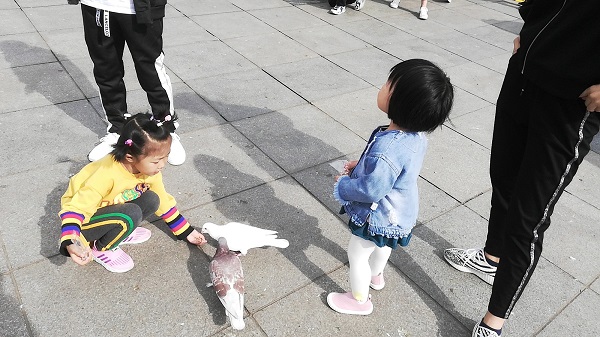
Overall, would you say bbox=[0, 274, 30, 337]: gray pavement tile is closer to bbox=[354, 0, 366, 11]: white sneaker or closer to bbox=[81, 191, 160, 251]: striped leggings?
bbox=[81, 191, 160, 251]: striped leggings

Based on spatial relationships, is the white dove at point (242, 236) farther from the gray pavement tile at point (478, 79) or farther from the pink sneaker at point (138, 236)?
the gray pavement tile at point (478, 79)

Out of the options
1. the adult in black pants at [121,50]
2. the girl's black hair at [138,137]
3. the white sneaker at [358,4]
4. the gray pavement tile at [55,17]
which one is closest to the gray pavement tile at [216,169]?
the adult in black pants at [121,50]

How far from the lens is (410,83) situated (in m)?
1.88

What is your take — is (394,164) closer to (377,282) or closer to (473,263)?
(377,282)

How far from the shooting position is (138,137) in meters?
2.25

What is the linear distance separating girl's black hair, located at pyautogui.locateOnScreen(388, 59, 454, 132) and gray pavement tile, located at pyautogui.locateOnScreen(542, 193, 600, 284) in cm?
170

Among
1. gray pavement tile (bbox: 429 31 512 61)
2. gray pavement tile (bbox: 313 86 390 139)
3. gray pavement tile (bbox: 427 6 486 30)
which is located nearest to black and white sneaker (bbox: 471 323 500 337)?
gray pavement tile (bbox: 313 86 390 139)

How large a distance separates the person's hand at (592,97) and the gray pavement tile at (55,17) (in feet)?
16.9

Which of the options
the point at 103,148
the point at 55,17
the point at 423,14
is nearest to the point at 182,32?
the point at 55,17

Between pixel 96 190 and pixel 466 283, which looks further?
pixel 466 283

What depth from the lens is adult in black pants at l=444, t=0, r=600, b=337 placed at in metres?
1.88

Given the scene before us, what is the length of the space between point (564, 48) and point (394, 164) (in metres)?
0.80

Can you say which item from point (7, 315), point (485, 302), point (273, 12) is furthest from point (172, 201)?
point (273, 12)

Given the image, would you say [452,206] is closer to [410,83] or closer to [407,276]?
[407,276]
